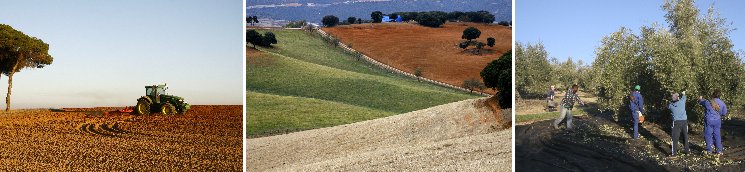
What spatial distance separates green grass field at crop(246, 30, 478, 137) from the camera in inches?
572

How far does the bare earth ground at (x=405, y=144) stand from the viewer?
1349 centimetres

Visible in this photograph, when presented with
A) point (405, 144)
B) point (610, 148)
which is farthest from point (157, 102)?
point (610, 148)

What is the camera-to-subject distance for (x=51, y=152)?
12.8 m

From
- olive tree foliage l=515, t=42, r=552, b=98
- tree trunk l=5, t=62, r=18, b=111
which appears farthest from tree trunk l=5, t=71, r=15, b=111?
olive tree foliage l=515, t=42, r=552, b=98

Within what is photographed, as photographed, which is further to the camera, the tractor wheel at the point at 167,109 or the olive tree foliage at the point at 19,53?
the tractor wheel at the point at 167,109

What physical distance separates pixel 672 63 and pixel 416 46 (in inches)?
180

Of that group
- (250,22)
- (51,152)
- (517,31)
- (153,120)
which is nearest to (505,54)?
(517,31)

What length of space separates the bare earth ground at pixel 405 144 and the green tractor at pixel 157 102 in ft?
4.75

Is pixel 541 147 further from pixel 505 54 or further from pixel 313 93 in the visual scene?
pixel 313 93

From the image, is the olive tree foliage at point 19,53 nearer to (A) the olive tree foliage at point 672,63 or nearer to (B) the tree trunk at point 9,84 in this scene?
(B) the tree trunk at point 9,84

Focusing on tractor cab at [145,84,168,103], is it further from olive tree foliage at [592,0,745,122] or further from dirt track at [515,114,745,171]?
olive tree foliage at [592,0,745,122]

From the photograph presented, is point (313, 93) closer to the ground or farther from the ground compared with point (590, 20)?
closer to the ground

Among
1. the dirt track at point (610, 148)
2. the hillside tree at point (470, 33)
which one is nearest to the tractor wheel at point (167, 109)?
the hillside tree at point (470, 33)

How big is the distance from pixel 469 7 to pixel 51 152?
7.44 m
